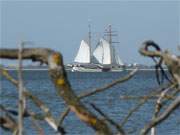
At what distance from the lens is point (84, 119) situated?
2.05 meters

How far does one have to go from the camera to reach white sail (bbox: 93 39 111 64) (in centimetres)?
8094

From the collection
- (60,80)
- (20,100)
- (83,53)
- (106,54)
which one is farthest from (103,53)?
(20,100)

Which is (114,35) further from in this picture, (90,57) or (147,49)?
(147,49)

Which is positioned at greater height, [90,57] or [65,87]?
[65,87]

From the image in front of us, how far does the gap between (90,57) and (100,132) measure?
78.9 m

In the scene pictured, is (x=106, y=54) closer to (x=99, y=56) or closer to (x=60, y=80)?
(x=99, y=56)

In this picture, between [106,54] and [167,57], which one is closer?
[167,57]

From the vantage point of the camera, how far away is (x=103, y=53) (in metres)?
81.9

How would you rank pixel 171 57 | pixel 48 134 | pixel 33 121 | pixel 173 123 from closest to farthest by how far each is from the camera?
pixel 171 57 < pixel 33 121 < pixel 48 134 < pixel 173 123

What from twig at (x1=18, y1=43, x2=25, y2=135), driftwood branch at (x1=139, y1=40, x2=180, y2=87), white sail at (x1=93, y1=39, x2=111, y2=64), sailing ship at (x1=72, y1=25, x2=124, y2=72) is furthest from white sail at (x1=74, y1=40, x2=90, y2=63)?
twig at (x1=18, y1=43, x2=25, y2=135)

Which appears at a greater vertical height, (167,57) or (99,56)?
(167,57)

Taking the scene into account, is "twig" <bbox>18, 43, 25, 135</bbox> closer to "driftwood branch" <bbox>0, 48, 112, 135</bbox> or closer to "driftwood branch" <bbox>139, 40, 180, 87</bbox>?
"driftwood branch" <bbox>0, 48, 112, 135</bbox>

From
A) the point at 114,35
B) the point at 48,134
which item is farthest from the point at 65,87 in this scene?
the point at 114,35

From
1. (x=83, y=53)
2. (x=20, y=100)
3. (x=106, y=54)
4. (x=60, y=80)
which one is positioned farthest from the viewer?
(x=106, y=54)
